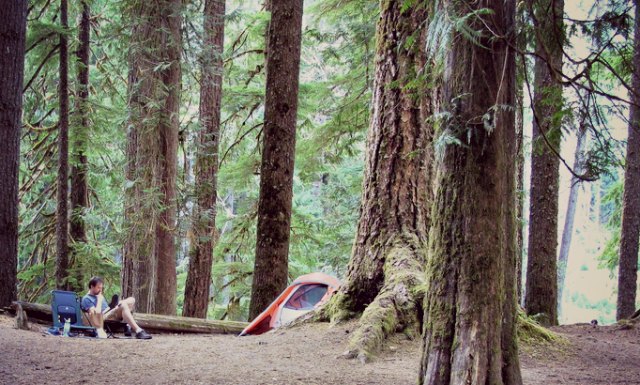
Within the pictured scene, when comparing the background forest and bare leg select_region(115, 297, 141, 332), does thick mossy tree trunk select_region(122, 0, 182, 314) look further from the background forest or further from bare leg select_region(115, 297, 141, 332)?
bare leg select_region(115, 297, 141, 332)

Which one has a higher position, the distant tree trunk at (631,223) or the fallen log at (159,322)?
the distant tree trunk at (631,223)

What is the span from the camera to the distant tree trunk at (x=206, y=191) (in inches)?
490

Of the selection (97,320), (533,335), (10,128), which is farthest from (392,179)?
(10,128)

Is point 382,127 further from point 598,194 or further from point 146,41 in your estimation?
point 598,194

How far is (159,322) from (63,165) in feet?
17.7

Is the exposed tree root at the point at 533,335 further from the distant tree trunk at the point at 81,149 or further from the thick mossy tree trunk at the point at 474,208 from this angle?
the distant tree trunk at the point at 81,149

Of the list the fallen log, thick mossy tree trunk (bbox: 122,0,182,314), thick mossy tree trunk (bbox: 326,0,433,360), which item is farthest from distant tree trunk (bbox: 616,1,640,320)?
thick mossy tree trunk (bbox: 122,0,182,314)

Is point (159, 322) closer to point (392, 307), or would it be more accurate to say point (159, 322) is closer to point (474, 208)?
point (392, 307)

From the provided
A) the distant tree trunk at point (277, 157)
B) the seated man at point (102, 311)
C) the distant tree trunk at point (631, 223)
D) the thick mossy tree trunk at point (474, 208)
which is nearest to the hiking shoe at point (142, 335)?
the seated man at point (102, 311)

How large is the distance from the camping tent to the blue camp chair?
2.54 m

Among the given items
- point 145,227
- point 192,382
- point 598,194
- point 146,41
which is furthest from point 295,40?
point 598,194

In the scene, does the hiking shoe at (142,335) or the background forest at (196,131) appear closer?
the hiking shoe at (142,335)

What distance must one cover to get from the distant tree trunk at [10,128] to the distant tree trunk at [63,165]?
9.01 feet

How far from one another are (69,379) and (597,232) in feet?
125
